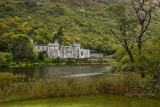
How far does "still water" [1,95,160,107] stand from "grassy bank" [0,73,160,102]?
61 cm

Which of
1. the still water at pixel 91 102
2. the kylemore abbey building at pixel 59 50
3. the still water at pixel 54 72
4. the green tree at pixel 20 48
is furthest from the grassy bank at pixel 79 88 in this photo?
the kylemore abbey building at pixel 59 50

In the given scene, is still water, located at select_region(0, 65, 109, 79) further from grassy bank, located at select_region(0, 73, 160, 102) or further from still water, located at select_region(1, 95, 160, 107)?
still water, located at select_region(1, 95, 160, 107)

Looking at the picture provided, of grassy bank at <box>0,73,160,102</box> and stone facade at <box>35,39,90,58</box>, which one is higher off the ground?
stone facade at <box>35,39,90,58</box>

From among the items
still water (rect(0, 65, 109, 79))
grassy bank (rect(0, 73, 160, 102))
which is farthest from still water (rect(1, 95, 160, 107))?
still water (rect(0, 65, 109, 79))

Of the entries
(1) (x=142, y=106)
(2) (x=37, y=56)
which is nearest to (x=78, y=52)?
(2) (x=37, y=56)

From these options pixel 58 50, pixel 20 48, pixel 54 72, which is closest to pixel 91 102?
pixel 54 72

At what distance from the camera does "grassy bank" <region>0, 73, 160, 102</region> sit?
531 inches

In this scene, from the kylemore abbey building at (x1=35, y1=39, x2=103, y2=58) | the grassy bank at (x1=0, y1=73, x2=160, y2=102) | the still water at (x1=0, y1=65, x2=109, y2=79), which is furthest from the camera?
the kylemore abbey building at (x1=35, y1=39, x2=103, y2=58)

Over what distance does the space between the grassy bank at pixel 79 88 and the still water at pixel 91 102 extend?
2.01ft

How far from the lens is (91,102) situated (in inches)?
496

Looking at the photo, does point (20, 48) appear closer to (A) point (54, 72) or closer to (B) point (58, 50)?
(B) point (58, 50)

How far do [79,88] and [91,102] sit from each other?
8.28 feet

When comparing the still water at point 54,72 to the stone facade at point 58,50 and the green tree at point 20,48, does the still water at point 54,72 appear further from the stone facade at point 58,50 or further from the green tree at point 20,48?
the stone facade at point 58,50

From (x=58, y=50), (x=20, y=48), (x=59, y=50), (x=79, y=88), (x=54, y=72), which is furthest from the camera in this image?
(x=59, y=50)
